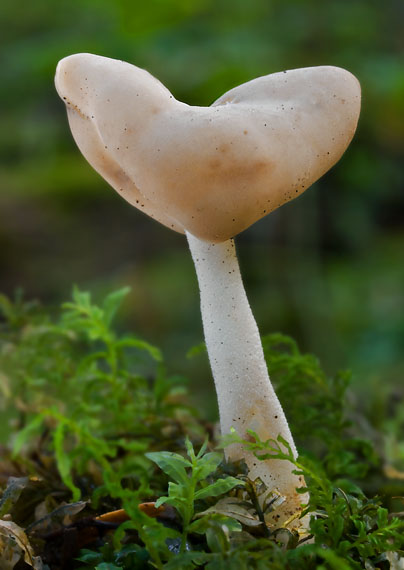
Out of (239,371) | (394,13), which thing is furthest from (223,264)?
(394,13)

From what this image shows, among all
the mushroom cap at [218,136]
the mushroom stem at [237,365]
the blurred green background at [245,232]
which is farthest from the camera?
the blurred green background at [245,232]

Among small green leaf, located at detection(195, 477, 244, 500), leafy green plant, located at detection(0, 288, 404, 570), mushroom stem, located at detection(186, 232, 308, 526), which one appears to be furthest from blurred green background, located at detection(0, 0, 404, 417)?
small green leaf, located at detection(195, 477, 244, 500)

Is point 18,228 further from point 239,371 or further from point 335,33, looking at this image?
point 239,371

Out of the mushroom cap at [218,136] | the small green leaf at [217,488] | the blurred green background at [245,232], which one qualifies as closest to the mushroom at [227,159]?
the mushroom cap at [218,136]

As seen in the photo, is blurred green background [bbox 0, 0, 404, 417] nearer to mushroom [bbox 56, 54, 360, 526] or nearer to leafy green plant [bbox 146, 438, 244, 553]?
mushroom [bbox 56, 54, 360, 526]

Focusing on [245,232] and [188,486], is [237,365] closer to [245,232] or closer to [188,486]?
[188,486]

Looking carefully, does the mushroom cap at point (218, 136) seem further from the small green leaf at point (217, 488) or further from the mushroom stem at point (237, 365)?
the small green leaf at point (217, 488)
